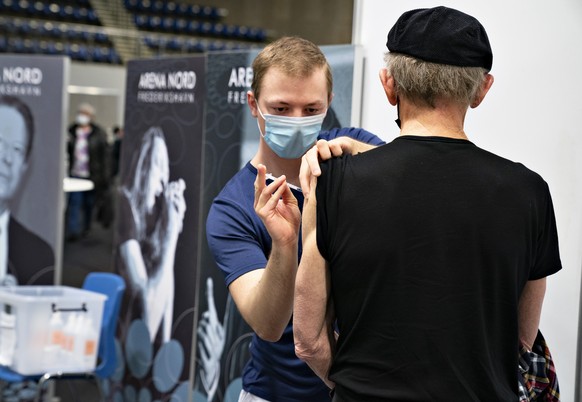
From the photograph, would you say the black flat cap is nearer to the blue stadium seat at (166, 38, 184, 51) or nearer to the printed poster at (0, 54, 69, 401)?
the printed poster at (0, 54, 69, 401)

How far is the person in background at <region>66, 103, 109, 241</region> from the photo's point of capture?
974 cm

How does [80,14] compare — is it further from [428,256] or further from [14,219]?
[428,256]

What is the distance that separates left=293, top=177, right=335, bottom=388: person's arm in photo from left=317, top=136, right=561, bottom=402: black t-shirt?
0.04 m

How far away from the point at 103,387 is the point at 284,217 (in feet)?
10.2

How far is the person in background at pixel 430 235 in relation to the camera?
119 centimetres

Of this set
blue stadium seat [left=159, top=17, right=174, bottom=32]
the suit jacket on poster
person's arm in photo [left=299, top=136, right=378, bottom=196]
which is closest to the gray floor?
the suit jacket on poster

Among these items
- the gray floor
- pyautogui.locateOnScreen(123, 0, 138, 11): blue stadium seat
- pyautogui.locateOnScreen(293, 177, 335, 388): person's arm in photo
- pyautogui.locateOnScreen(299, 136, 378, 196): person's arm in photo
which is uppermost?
pyautogui.locateOnScreen(123, 0, 138, 11): blue stadium seat

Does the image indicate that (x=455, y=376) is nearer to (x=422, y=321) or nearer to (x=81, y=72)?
(x=422, y=321)

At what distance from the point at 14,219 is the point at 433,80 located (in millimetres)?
3558

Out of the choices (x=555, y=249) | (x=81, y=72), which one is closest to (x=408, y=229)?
(x=555, y=249)

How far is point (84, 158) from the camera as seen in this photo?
9789 millimetres

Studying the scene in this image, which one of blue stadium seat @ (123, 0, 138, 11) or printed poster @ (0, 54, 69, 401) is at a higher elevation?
blue stadium seat @ (123, 0, 138, 11)

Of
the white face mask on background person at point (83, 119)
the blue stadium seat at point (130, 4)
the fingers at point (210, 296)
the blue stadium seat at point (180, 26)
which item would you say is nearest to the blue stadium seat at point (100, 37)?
the blue stadium seat at point (130, 4)

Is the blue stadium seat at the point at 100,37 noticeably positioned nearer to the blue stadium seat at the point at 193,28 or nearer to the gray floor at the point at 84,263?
the blue stadium seat at the point at 193,28
